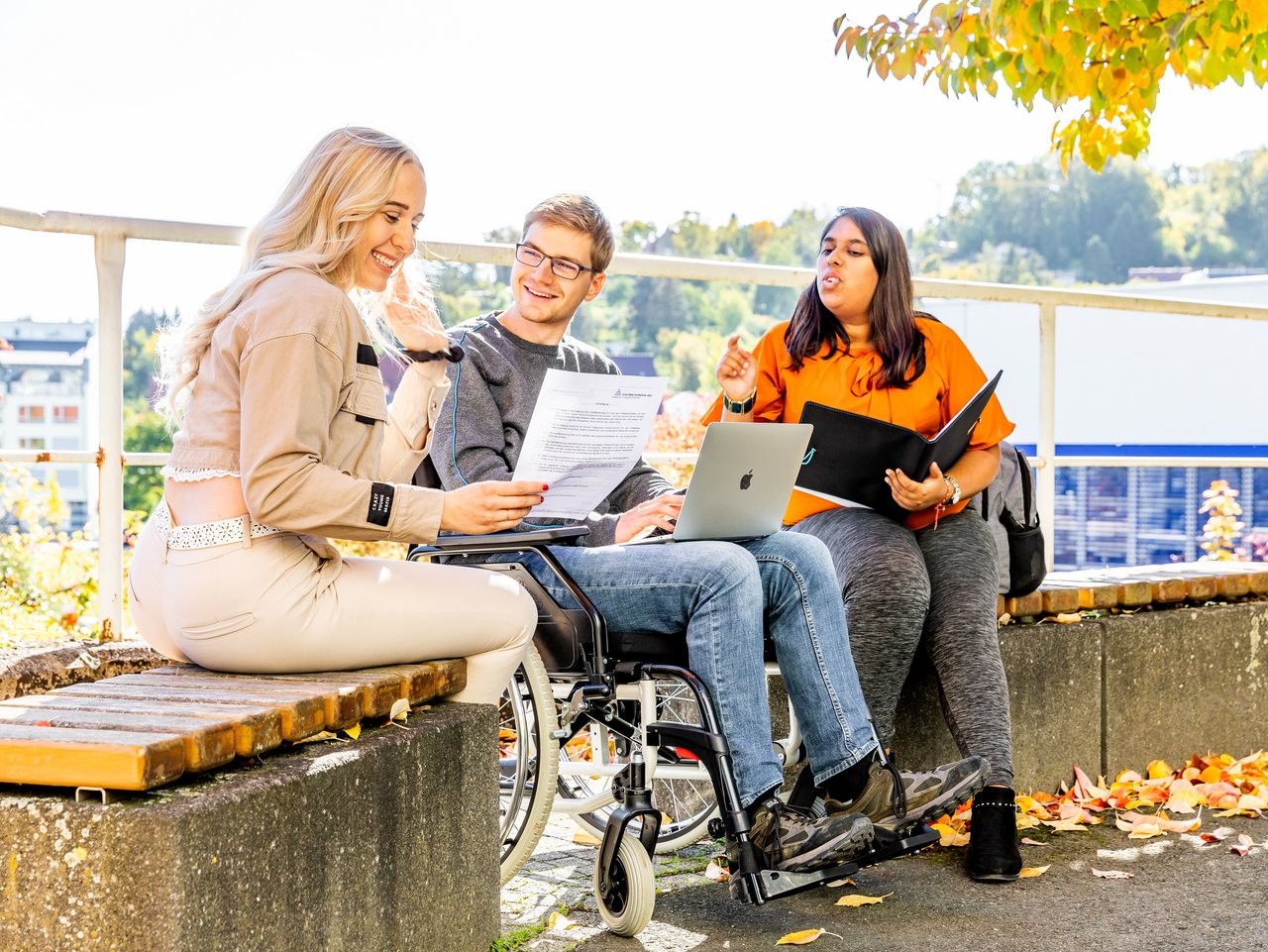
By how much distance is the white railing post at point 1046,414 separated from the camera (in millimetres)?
5344

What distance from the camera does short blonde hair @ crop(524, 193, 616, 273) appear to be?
10.8 ft

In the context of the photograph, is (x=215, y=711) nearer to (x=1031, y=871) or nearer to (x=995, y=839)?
(x=995, y=839)

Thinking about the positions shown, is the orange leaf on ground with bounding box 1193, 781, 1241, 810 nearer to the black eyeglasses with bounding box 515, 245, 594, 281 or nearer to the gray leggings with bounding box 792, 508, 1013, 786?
the gray leggings with bounding box 792, 508, 1013, 786

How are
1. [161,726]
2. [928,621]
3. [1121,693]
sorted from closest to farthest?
[161,726] < [928,621] < [1121,693]

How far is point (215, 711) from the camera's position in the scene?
2.07m

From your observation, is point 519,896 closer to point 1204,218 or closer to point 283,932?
point 283,932

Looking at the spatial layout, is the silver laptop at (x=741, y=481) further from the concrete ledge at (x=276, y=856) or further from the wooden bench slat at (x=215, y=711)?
the wooden bench slat at (x=215, y=711)

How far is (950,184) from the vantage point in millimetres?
68875

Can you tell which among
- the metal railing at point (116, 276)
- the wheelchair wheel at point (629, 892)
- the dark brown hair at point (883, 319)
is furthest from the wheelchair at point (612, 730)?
the dark brown hair at point (883, 319)

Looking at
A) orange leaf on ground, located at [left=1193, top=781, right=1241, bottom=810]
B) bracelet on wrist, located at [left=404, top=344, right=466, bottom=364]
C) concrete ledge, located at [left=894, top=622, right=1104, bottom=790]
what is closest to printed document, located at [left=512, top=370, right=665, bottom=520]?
bracelet on wrist, located at [left=404, top=344, right=466, bottom=364]

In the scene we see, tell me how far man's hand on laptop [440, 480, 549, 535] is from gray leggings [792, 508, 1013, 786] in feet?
3.97

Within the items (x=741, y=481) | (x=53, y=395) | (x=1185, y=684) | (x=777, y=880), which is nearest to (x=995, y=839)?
(x=777, y=880)

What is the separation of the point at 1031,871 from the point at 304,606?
2009 mm

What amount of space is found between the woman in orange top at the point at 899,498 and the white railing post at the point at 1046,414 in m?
1.53
